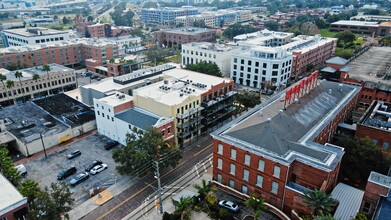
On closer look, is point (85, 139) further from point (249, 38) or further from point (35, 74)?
point (249, 38)

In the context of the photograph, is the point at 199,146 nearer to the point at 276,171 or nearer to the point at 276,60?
the point at 276,171

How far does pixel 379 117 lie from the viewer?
67.9m

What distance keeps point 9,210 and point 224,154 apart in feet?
115

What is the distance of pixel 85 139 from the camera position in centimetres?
7700

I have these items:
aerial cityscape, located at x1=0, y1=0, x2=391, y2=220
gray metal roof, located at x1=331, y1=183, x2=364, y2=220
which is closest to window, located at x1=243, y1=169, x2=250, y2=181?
aerial cityscape, located at x1=0, y1=0, x2=391, y2=220

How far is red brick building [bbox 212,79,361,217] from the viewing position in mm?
44719

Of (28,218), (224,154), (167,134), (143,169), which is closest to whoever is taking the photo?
(28,218)

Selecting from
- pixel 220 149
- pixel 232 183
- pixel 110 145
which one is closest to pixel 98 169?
pixel 110 145

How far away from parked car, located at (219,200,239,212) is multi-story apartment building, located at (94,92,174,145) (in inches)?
890

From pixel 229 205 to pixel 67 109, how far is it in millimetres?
60862

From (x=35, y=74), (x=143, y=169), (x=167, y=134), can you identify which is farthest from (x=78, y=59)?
(x=143, y=169)

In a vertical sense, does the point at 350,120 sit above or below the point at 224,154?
below

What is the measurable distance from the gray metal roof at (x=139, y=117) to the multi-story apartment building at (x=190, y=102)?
1.45 m

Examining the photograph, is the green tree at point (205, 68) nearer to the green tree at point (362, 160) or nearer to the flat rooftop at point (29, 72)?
the flat rooftop at point (29, 72)
